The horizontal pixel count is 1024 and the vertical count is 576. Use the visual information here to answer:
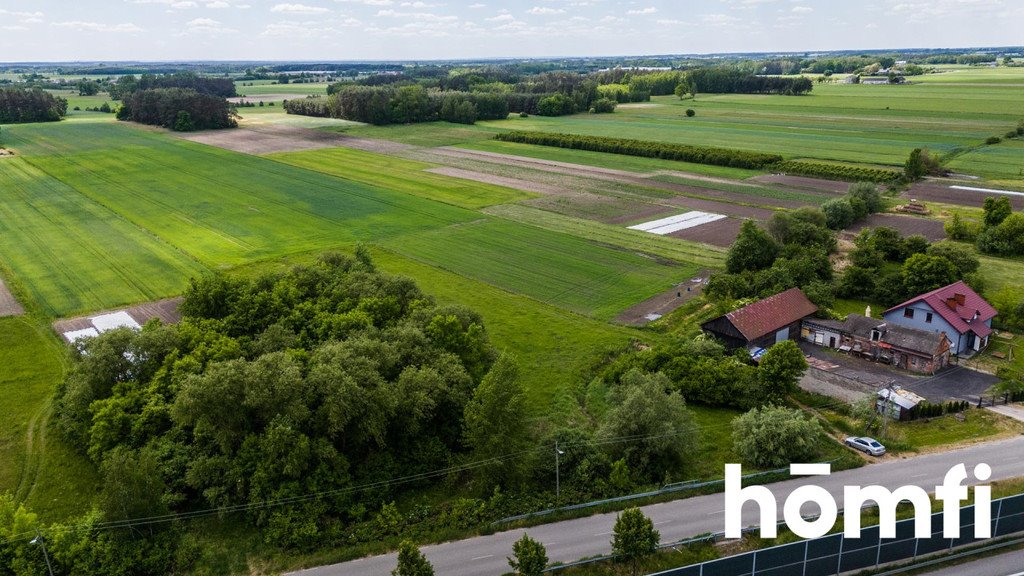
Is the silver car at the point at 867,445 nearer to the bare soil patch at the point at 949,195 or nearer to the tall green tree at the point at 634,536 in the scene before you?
the tall green tree at the point at 634,536

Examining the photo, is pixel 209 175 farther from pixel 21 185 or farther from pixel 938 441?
pixel 938 441

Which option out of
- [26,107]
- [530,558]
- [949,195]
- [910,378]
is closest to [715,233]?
[910,378]

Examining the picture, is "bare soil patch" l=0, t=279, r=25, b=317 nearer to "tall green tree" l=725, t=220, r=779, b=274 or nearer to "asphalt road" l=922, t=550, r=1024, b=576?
"tall green tree" l=725, t=220, r=779, b=274

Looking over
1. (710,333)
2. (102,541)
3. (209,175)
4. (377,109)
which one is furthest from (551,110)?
(102,541)

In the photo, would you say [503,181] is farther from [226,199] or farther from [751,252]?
[751,252]

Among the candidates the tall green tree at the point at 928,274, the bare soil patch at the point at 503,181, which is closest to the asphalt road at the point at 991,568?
the tall green tree at the point at 928,274

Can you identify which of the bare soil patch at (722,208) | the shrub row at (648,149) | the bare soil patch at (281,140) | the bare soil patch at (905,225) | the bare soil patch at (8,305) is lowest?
the bare soil patch at (8,305)
